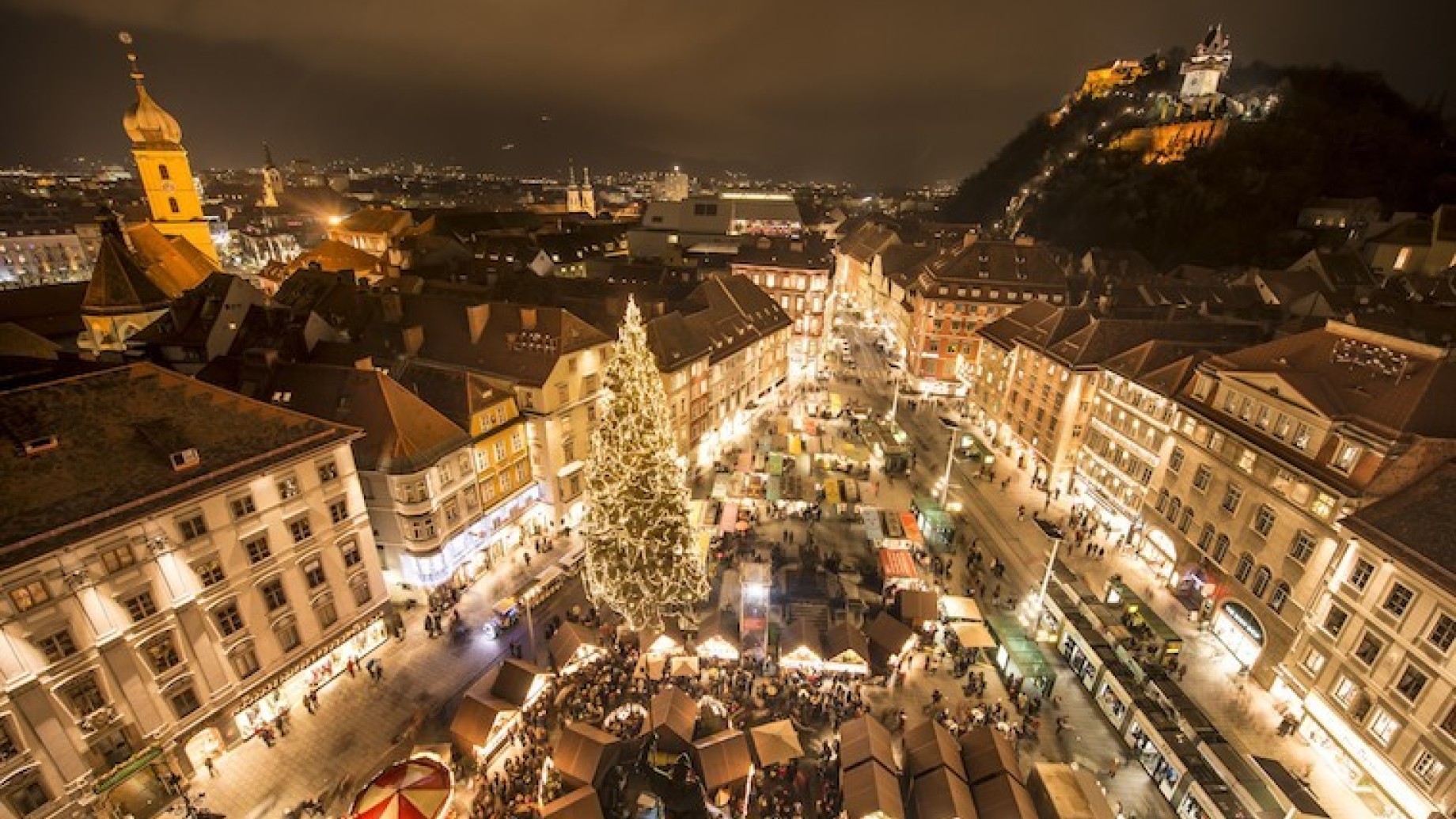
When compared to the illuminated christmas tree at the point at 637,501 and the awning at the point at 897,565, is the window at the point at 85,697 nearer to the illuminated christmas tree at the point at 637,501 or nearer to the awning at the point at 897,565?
the illuminated christmas tree at the point at 637,501

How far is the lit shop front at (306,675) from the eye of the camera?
28.1 metres

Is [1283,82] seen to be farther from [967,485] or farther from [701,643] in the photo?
[701,643]

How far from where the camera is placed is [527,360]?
4247 centimetres

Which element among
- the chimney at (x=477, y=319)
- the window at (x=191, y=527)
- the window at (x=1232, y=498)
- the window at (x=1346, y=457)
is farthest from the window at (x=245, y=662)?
the window at (x=1232, y=498)

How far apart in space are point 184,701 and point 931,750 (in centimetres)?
3238

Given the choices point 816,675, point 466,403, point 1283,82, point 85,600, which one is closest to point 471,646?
point 466,403

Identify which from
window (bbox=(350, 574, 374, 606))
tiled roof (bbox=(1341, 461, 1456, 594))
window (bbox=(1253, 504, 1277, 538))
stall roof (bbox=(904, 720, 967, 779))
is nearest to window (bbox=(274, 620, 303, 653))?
window (bbox=(350, 574, 374, 606))

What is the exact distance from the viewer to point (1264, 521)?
113 ft

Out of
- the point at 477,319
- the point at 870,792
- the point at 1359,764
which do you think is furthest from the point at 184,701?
the point at 1359,764

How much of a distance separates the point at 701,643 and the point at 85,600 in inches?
1019

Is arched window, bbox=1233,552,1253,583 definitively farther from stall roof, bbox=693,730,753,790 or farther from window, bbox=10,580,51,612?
window, bbox=10,580,51,612

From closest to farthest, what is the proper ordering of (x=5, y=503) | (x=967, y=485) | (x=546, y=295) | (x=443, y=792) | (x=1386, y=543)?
(x=5, y=503) < (x=443, y=792) < (x=1386, y=543) < (x=967, y=485) < (x=546, y=295)

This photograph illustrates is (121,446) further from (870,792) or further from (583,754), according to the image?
(870,792)

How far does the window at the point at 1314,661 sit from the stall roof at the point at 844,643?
71.5 feet
